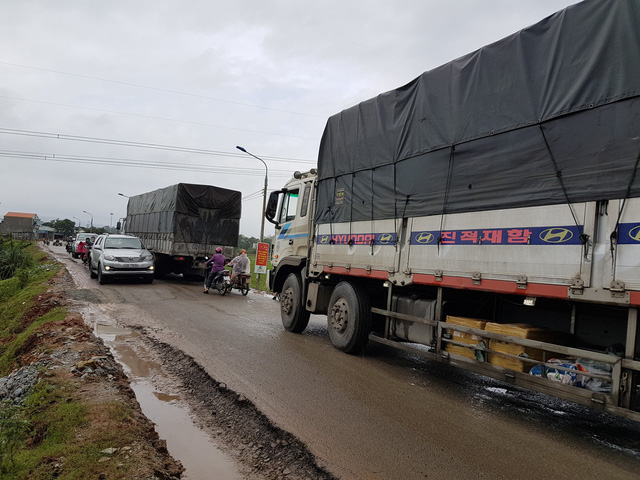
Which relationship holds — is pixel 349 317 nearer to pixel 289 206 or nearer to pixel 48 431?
pixel 289 206

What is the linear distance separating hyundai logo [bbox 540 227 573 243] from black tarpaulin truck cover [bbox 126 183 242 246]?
15.0 meters

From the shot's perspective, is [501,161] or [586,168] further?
[501,161]

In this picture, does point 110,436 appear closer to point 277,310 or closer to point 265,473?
point 265,473

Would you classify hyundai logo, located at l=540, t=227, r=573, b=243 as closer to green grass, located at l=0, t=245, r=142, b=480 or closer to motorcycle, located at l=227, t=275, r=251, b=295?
green grass, located at l=0, t=245, r=142, b=480

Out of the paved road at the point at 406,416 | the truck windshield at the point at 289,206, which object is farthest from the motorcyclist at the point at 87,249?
the paved road at the point at 406,416

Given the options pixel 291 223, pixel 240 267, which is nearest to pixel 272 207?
pixel 291 223

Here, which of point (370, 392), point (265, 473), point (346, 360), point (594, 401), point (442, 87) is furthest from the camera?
point (346, 360)

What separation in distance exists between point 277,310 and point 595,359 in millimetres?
8973

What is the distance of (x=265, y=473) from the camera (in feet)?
11.1

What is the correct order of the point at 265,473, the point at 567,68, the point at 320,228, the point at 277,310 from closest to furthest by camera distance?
the point at 265,473, the point at 567,68, the point at 320,228, the point at 277,310

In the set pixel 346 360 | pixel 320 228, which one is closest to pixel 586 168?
pixel 346 360

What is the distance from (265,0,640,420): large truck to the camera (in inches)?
141

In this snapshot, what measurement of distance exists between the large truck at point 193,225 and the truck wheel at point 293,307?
372 inches

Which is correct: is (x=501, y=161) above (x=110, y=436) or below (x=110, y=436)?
above
